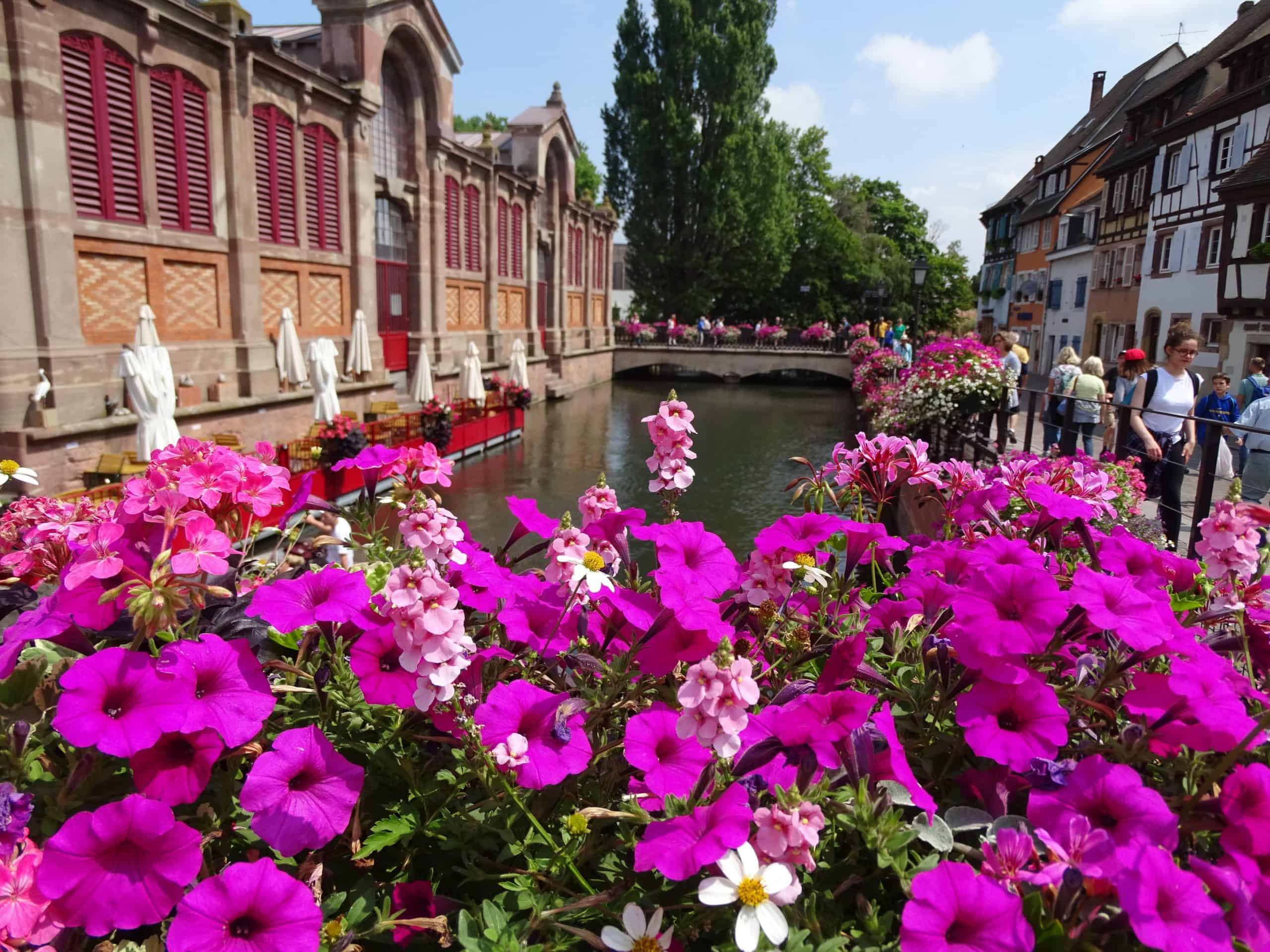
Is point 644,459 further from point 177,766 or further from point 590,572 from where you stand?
point 177,766

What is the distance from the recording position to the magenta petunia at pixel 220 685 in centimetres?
125

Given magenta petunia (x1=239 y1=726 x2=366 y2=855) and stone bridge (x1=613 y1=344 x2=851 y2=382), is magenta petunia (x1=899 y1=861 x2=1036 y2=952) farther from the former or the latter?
stone bridge (x1=613 y1=344 x2=851 y2=382)

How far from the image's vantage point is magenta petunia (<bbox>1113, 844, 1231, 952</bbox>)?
39.6 inches

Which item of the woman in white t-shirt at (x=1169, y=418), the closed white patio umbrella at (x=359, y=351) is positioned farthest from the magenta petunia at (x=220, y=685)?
the closed white patio umbrella at (x=359, y=351)

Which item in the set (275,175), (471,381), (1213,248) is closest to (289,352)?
(275,175)

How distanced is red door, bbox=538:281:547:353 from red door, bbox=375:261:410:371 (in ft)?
36.3

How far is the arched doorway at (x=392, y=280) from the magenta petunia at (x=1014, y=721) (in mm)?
21052

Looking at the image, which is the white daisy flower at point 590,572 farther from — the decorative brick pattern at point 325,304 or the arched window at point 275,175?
the decorative brick pattern at point 325,304

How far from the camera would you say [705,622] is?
1.45 m

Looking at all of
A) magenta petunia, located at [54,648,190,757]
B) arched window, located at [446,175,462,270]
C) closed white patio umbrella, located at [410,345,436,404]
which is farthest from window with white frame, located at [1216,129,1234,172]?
magenta petunia, located at [54,648,190,757]

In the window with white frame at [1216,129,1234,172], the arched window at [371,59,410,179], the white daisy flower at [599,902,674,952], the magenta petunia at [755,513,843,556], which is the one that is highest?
the window with white frame at [1216,129,1234,172]

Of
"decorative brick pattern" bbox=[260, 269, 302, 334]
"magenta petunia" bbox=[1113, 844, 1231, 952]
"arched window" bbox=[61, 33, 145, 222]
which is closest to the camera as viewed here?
"magenta petunia" bbox=[1113, 844, 1231, 952]

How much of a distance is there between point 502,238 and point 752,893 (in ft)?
97.3

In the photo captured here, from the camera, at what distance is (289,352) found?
1575 centimetres
